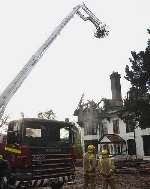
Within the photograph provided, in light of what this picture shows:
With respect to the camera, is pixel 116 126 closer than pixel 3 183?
No

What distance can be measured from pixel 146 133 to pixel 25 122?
28.1 meters

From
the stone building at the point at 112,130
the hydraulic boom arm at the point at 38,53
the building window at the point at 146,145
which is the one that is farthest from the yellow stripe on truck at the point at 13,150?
the building window at the point at 146,145

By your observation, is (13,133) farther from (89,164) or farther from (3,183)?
(89,164)

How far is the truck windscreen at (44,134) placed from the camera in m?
10.8

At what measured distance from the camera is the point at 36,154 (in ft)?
35.1

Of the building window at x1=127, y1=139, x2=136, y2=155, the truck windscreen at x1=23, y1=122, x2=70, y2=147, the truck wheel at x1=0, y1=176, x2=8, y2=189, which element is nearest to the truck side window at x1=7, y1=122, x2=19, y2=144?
the truck windscreen at x1=23, y1=122, x2=70, y2=147

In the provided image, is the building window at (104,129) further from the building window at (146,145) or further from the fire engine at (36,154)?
the fire engine at (36,154)

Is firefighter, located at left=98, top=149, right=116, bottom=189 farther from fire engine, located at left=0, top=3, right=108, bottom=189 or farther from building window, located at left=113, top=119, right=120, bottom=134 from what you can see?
building window, located at left=113, top=119, right=120, bottom=134

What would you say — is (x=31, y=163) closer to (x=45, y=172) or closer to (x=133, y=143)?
(x=45, y=172)

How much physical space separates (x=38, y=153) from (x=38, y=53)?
7.84 meters

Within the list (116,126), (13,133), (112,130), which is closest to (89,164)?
(13,133)

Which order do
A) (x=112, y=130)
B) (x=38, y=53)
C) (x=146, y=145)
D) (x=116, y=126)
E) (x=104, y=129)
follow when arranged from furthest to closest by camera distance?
(x=104, y=129)
(x=112, y=130)
(x=116, y=126)
(x=146, y=145)
(x=38, y=53)

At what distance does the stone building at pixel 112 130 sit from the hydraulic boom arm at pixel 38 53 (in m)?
15.9

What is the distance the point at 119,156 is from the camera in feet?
133
